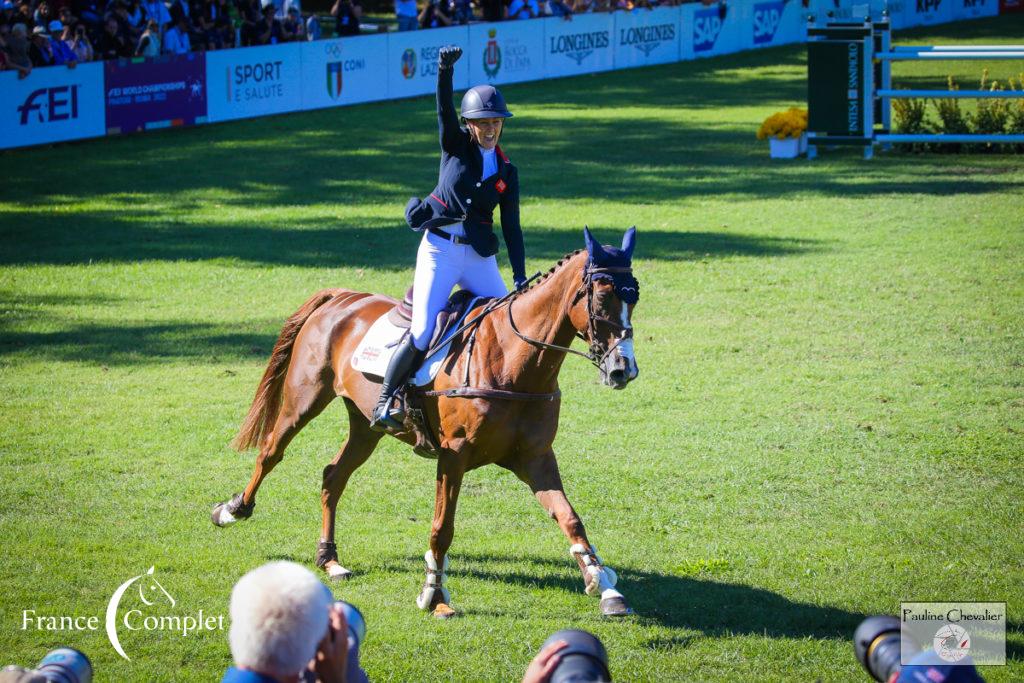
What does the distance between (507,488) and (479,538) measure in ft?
→ 3.81

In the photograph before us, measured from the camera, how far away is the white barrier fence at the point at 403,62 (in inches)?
1008

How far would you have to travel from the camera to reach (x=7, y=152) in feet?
82.0

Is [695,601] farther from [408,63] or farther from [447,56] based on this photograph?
[408,63]

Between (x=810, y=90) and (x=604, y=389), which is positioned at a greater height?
(x=810, y=90)

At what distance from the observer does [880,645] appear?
375cm

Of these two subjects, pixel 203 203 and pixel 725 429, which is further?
pixel 203 203

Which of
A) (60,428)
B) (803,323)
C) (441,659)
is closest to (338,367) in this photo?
(441,659)

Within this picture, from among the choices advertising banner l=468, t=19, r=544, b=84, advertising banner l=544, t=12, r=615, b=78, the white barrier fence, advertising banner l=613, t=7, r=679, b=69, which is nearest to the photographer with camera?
the white barrier fence

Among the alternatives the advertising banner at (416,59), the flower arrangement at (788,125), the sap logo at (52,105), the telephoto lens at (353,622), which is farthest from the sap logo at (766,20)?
the telephoto lens at (353,622)

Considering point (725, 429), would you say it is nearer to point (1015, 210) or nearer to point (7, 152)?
point (1015, 210)

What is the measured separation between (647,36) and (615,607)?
36305 millimetres

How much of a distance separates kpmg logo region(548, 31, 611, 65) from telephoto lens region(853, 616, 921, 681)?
35.6 metres

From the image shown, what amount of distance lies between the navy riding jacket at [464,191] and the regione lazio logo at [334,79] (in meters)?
25.1

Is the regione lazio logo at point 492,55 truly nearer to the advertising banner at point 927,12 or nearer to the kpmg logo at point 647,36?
the kpmg logo at point 647,36
